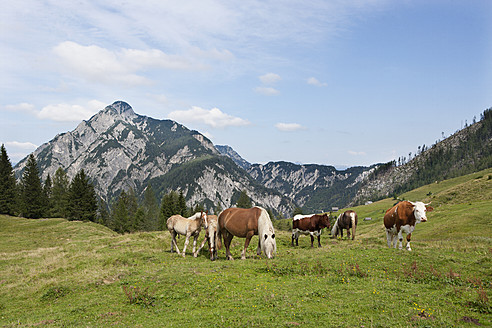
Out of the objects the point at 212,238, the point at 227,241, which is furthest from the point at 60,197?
the point at 227,241

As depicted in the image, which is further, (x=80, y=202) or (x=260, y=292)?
(x=80, y=202)

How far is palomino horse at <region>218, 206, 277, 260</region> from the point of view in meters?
19.4

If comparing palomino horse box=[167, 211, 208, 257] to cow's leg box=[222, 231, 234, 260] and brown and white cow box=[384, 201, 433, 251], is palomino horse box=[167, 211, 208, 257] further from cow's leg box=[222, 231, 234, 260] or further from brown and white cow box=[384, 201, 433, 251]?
brown and white cow box=[384, 201, 433, 251]

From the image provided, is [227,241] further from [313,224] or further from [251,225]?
[313,224]

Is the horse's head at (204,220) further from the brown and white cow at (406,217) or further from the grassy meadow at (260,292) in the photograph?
the brown and white cow at (406,217)

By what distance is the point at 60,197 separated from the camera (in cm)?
8756

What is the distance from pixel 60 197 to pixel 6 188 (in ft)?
69.3

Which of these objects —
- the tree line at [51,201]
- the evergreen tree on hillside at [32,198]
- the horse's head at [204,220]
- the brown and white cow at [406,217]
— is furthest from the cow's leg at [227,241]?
the evergreen tree on hillside at [32,198]

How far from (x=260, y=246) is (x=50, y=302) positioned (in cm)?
1238

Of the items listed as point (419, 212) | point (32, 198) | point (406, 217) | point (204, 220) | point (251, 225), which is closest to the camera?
point (251, 225)

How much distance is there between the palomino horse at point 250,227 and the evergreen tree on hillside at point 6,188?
69.9m

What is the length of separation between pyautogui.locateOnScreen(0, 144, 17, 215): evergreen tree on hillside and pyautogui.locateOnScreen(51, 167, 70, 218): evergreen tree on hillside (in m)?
10.9

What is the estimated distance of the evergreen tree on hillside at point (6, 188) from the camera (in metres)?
66.1

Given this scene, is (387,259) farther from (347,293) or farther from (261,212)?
(261,212)
